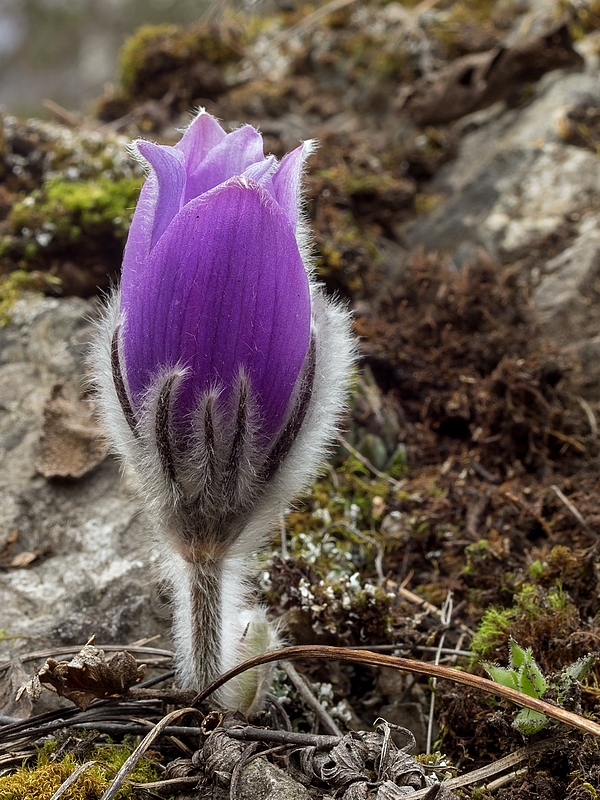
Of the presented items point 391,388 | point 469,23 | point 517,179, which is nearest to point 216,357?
point 391,388

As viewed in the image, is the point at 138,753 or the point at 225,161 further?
the point at 225,161

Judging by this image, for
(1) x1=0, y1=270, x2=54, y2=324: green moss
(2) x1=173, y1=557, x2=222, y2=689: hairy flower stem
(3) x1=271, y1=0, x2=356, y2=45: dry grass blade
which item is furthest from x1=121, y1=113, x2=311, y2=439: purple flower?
(3) x1=271, y1=0, x2=356, y2=45: dry grass blade

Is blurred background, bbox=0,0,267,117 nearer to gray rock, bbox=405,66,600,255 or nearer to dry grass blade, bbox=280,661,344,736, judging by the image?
gray rock, bbox=405,66,600,255

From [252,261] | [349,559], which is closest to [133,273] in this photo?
[252,261]

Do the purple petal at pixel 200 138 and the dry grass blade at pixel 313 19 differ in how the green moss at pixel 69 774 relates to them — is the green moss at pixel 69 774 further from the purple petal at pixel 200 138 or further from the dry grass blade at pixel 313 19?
the dry grass blade at pixel 313 19

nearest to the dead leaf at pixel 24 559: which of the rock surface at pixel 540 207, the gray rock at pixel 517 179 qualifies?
the rock surface at pixel 540 207

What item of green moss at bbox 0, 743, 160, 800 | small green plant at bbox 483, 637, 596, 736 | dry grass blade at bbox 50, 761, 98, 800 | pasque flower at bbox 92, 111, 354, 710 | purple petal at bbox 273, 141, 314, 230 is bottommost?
small green plant at bbox 483, 637, 596, 736

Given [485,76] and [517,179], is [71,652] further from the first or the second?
[485,76]
